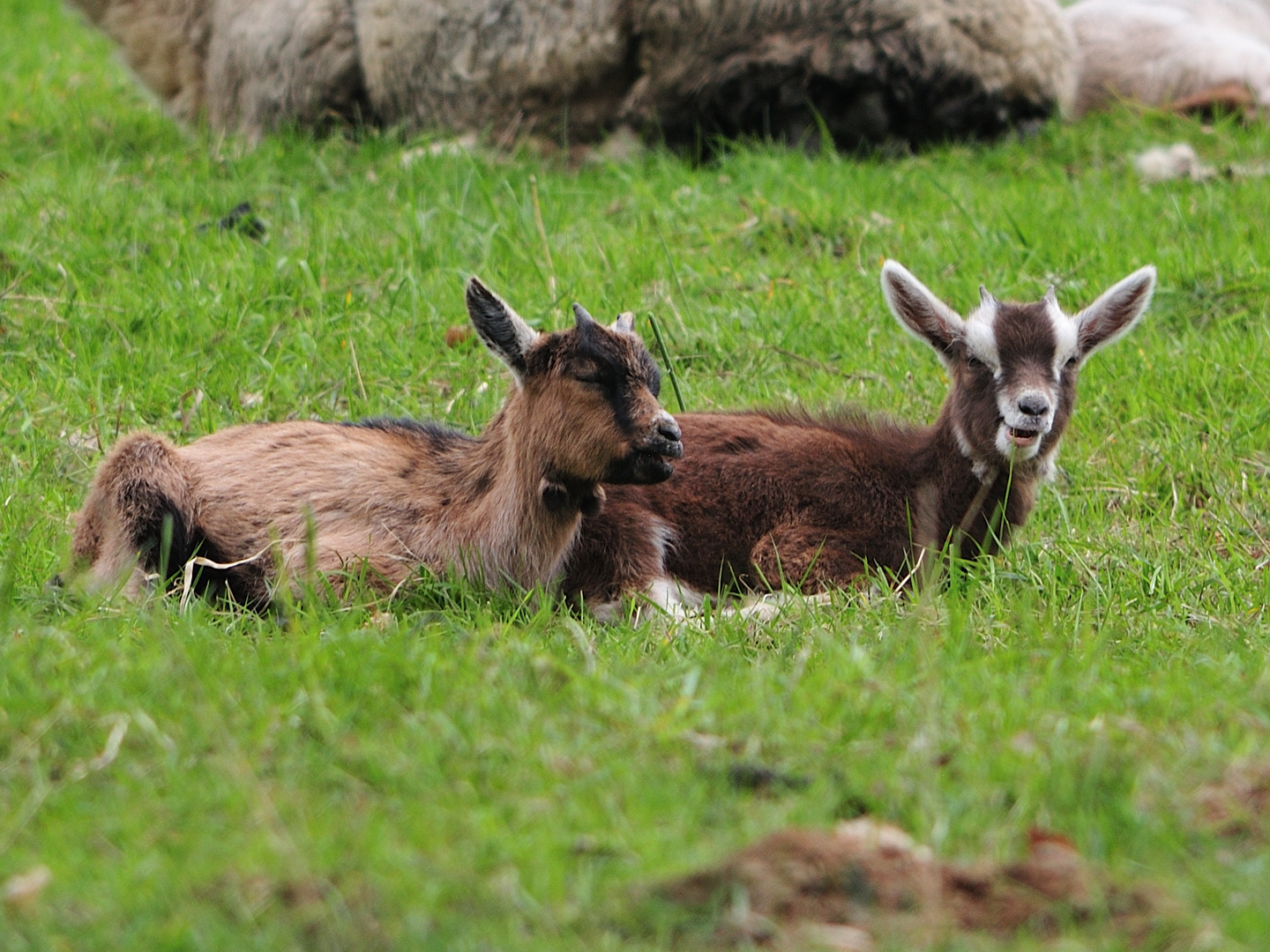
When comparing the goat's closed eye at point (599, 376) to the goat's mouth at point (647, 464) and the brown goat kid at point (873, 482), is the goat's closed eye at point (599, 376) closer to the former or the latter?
the goat's mouth at point (647, 464)

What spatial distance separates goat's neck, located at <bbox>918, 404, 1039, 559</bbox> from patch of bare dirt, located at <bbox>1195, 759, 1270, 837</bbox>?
2.49 metres

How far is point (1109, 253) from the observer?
25.7 ft

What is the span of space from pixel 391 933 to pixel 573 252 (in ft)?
18.5

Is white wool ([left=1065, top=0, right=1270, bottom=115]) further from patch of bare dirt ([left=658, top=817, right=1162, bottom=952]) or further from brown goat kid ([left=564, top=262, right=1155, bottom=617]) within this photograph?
patch of bare dirt ([left=658, top=817, right=1162, bottom=952])

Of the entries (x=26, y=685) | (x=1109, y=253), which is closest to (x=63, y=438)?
(x=26, y=685)

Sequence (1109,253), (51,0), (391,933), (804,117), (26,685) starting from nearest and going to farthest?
(391,933) < (26,685) < (1109,253) < (804,117) < (51,0)

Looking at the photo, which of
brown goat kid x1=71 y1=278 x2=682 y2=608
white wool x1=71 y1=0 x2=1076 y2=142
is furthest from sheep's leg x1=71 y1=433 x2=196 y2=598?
white wool x1=71 y1=0 x2=1076 y2=142

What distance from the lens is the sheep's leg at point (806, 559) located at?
5.52 m

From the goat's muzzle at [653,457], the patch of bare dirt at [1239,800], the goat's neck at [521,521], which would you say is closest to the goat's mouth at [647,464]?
the goat's muzzle at [653,457]

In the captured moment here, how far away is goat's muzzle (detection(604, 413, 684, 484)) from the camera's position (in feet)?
16.5

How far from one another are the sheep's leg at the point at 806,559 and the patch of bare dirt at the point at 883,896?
8.33ft

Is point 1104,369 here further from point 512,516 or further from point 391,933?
point 391,933

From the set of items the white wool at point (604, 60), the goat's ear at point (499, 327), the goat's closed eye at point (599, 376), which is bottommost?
the goat's closed eye at point (599, 376)

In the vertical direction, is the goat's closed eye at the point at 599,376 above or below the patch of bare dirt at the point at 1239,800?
above
